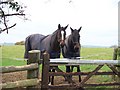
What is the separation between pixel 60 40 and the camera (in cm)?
1241

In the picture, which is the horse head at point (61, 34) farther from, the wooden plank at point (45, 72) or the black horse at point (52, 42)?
the wooden plank at point (45, 72)

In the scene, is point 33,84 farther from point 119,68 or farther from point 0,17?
point 0,17

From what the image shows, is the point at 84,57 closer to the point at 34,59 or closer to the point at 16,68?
the point at 34,59

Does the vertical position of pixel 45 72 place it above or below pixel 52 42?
below

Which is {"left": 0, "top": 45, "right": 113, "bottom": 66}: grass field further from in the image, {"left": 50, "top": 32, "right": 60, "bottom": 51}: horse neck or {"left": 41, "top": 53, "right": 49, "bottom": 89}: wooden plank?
{"left": 41, "top": 53, "right": 49, "bottom": 89}: wooden plank

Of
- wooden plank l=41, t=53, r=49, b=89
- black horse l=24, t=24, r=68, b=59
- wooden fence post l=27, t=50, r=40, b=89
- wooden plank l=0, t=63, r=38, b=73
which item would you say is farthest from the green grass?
wooden plank l=0, t=63, r=38, b=73

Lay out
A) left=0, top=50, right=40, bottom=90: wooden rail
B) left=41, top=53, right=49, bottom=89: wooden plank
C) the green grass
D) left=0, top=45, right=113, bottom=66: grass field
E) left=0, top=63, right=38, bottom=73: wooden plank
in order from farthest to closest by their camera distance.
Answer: left=0, top=45, right=113, bottom=66: grass field → the green grass → left=41, top=53, right=49, bottom=89: wooden plank → left=0, top=50, right=40, bottom=90: wooden rail → left=0, top=63, right=38, bottom=73: wooden plank

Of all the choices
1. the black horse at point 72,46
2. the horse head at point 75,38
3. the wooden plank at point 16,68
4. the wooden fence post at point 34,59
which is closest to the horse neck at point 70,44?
the black horse at point 72,46

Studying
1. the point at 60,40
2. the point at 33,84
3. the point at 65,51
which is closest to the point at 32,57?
the point at 33,84

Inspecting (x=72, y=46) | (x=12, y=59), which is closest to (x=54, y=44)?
(x=72, y=46)

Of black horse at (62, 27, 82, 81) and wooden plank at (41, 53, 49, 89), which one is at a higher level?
black horse at (62, 27, 82, 81)

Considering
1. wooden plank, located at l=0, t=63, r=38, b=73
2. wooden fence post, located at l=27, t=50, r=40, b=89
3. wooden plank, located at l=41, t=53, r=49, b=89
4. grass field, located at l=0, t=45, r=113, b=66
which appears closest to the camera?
wooden plank, located at l=0, t=63, r=38, b=73

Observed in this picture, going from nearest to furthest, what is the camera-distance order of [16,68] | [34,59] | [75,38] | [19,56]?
1. [16,68]
2. [34,59]
3. [75,38]
4. [19,56]

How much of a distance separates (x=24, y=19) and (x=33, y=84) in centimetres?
543
